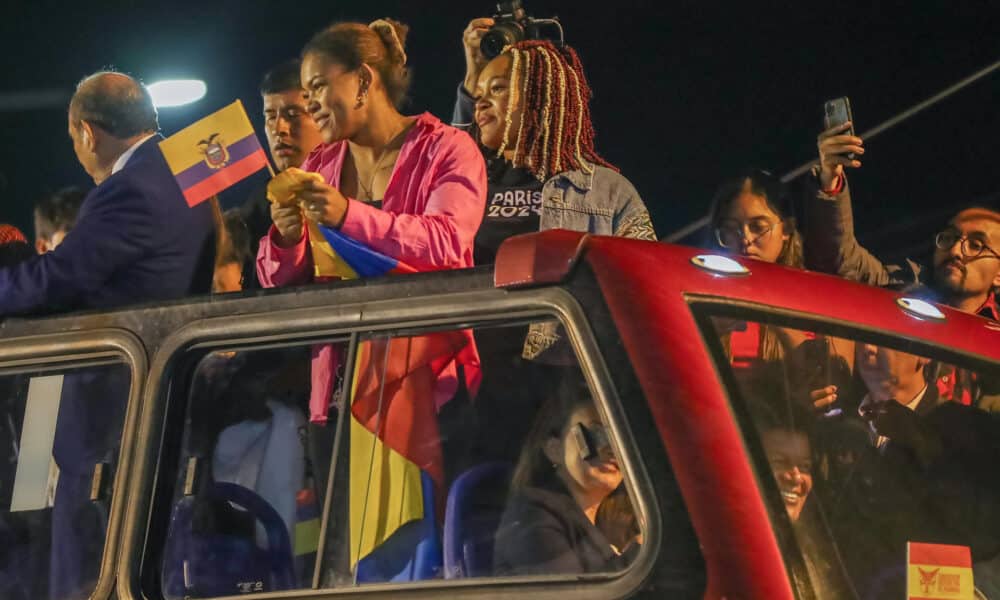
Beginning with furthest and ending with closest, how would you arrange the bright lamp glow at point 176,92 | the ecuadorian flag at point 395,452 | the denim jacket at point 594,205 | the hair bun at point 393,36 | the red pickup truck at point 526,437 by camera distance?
1. the bright lamp glow at point 176,92
2. the denim jacket at point 594,205
3. the hair bun at point 393,36
4. the ecuadorian flag at point 395,452
5. the red pickup truck at point 526,437

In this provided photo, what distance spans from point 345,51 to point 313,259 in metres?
0.71

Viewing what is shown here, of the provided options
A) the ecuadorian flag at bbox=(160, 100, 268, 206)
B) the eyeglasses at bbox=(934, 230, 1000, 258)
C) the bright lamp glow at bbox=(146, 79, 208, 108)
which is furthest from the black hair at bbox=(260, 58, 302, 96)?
the eyeglasses at bbox=(934, 230, 1000, 258)

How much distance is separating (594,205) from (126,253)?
1595 mm

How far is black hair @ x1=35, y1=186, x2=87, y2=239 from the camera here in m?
5.73

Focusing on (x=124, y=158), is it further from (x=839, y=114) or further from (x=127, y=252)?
(x=839, y=114)

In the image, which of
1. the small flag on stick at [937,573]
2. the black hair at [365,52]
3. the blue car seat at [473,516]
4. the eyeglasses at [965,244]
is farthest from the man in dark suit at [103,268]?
the eyeglasses at [965,244]

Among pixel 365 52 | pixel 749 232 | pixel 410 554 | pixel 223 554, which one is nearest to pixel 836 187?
pixel 749 232

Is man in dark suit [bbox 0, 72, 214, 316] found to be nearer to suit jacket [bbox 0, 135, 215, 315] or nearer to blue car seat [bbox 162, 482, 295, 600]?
suit jacket [bbox 0, 135, 215, 315]

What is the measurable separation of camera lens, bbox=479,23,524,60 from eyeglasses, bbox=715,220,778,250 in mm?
1127

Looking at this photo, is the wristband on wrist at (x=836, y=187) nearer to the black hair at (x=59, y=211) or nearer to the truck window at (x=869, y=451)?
the truck window at (x=869, y=451)

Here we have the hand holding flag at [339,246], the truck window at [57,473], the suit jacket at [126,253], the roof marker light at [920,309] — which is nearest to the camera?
the roof marker light at [920,309]

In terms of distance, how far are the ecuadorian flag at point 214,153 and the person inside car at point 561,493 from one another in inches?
52.4

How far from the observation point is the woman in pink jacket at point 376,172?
3867 millimetres

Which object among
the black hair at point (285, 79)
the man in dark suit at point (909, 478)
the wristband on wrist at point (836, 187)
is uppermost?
the black hair at point (285, 79)
